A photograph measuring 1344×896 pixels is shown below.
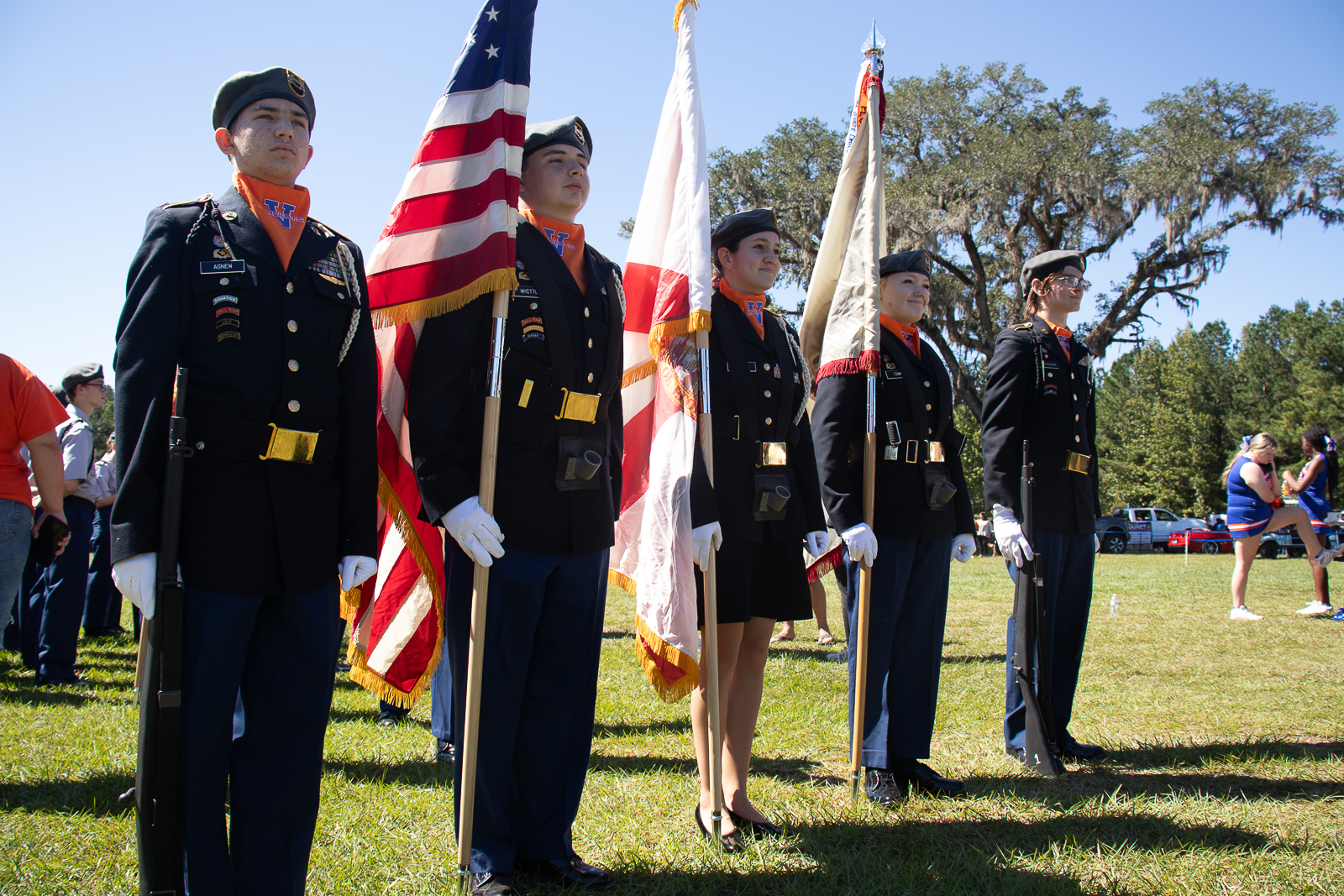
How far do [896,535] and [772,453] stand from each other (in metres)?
0.90

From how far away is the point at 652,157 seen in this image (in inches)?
161

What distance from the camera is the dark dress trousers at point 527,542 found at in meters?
2.93

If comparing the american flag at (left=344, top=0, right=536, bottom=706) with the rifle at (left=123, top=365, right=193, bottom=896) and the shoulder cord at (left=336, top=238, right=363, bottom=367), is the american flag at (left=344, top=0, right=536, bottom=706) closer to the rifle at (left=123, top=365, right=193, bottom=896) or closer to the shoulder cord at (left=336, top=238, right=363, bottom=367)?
the shoulder cord at (left=336, top=238, right=363, bottom=367)

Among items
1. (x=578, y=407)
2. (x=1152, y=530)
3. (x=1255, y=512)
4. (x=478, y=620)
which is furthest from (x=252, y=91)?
(x=1152, y=530)

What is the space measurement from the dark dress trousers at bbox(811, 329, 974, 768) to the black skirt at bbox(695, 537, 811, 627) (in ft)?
1.39

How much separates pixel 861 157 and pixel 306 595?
3609 millimetres

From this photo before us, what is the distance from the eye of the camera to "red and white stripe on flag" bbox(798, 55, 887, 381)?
4.38m

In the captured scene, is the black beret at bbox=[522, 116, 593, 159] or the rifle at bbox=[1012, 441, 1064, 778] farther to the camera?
the rifle at bbox=[1012, 441, 1064, 778]

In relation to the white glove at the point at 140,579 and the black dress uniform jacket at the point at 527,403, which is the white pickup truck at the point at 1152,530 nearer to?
the black dress uniform jacket at the point at 527,403

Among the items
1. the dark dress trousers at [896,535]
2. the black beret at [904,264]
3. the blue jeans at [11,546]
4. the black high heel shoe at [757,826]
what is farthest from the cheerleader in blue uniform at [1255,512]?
the blue jeans at [11,546]

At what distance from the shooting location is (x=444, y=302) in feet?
9.96

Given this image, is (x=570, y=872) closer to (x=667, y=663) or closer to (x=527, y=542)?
(x=667, y=663)

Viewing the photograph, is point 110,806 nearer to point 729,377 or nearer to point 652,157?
point 729,377

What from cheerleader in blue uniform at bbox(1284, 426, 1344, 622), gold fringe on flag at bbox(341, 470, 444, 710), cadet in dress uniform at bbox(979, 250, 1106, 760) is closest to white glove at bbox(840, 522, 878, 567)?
cadet in dress uniform at bbox(979, 250, 1106, 760)
